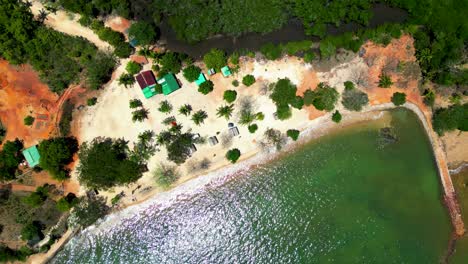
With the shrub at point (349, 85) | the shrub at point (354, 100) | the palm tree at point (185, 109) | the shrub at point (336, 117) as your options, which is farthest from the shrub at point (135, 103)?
the shrub at point (349, 85)

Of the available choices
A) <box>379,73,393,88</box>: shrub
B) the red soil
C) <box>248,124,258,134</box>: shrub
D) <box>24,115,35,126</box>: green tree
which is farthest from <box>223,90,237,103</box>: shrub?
<box>24,115,35,126</box>: green tree

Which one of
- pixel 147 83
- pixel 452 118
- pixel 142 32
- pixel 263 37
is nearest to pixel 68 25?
pixel 142 32

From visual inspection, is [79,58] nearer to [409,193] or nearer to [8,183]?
[8,183]

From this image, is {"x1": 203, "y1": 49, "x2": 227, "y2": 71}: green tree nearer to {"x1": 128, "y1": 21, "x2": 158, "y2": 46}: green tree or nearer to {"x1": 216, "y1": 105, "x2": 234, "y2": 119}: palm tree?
{"x1": 216, "y1": 105, "x2": 234, "y2": 119}: palm tree

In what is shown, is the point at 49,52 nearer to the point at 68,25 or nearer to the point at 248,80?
the point at 68,25

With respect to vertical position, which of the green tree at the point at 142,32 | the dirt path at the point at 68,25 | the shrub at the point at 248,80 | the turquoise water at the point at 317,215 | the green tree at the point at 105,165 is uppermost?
the dirt path at the point at 68,25

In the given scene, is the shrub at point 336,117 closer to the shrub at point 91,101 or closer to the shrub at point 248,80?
the shrub at point 248,80
